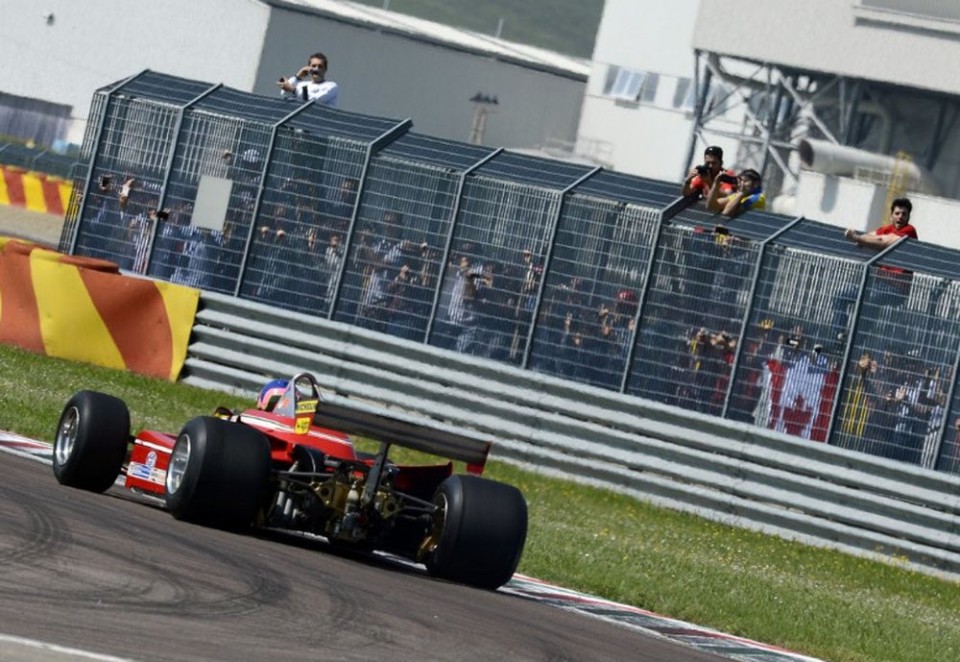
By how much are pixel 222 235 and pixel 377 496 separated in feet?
28.7

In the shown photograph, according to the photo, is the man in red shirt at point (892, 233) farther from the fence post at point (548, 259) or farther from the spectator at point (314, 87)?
the spectator at point (314, 87)

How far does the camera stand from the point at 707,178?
16797 mm

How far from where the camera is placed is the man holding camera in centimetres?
1677

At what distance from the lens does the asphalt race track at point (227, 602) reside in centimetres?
694

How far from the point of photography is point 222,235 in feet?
61.7

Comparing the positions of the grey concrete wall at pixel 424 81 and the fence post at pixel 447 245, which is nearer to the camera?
the fence post at pixel 447 245

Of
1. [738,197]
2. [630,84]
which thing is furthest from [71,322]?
[630,84]

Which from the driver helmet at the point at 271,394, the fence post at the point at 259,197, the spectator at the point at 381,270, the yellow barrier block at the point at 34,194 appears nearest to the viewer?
the driver helmet at the point at 271,394

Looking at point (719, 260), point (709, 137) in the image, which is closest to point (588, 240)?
point (719, 260)

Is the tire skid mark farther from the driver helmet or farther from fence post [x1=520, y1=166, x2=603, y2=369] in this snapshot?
fence post [x1=520, y1=166, x2=603, y2=369]

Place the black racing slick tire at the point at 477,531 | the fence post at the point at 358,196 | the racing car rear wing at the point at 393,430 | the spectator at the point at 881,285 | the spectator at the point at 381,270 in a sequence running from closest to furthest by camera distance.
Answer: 1. the racing car rear wing at the point at 393,430
2. the black racing slick tire at the point at 477,531
3. the spectator at the point at 881,285
4. the spectator at the point at 381,270
5. the fence post at the point at 358,196

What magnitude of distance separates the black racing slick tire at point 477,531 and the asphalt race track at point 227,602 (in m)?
0.13

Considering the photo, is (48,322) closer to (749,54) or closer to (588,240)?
(588,240)

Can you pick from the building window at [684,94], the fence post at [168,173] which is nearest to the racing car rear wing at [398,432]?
the fence post at [168,173]
